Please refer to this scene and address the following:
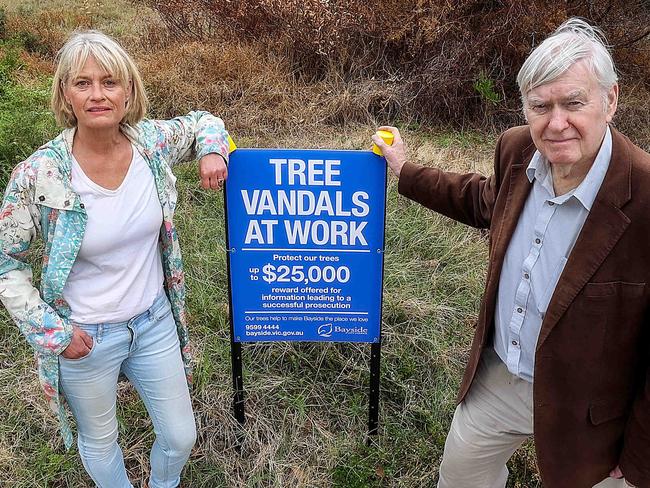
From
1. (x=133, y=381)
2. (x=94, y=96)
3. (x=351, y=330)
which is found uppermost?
(x=94, y=96)

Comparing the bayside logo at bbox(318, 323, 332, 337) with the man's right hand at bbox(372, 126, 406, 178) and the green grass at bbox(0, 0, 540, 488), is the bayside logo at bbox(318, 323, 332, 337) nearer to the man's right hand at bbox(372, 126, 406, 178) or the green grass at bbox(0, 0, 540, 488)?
the green grass at bbox(0, 0, 540, 488)

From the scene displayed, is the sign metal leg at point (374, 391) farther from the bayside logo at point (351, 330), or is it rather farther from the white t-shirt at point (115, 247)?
the white t-shirt at point (115, 247)

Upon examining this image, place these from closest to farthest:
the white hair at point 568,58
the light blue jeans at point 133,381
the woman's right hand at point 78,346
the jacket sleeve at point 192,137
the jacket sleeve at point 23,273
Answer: the white hair at point 568,58, the jacket sleeve at point 23,273, the woman's right hand at point 78,346, the light blue jeans at point 133,381, the jacket sleeve at point 192,137

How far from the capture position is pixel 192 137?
2.32 meters

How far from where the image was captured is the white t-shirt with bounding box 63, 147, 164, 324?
6.39 ft

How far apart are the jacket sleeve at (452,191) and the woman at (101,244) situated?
727 millimetres

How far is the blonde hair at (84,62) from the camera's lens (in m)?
1.90

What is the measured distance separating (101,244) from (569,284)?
55.0 inches

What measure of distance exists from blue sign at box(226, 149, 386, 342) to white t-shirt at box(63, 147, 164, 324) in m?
0.45

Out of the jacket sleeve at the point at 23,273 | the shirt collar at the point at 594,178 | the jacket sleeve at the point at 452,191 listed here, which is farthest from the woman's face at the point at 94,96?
the shirt collar at the point at 594,178

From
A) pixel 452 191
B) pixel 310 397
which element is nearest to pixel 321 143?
pixel 310 397

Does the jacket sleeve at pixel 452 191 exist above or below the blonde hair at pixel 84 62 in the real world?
below

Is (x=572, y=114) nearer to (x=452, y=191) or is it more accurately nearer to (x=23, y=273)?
(x=452, y=191)

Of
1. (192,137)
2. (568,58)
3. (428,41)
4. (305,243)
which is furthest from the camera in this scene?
(428,41)
